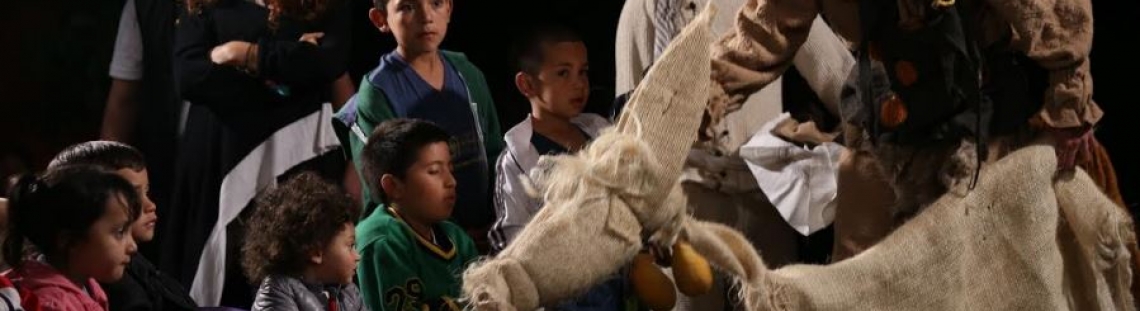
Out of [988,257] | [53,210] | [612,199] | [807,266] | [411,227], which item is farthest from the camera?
[411,227]

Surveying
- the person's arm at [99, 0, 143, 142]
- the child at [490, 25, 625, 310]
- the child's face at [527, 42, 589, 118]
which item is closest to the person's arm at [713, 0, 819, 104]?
the child at [490, 25, 625, 310]

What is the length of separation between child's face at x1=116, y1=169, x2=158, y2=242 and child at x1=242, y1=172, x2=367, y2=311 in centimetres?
14

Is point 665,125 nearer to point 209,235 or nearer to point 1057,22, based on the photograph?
point 1057,22

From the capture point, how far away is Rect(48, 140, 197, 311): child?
8.60 feet

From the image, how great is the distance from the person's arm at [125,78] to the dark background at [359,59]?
10 centimetres

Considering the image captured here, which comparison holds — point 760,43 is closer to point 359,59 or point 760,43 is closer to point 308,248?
point 308,248

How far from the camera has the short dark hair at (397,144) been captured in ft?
9.39

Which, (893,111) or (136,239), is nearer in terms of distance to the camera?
(893,111)

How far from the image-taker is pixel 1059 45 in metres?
2.26

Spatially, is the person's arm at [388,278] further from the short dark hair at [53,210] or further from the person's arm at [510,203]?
the short dark hair at [53,210]

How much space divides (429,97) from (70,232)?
829 millimetres

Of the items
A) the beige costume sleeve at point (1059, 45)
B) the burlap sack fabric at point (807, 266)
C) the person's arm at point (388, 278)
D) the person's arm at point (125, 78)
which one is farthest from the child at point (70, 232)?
the beige costume sleeve at point (1059, 45)

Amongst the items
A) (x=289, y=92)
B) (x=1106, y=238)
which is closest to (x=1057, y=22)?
(x=1106, y=238)

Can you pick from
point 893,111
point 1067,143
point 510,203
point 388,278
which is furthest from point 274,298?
point 1067,143
